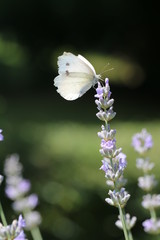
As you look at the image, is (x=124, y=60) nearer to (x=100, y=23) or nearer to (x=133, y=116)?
(x=100, y=23)

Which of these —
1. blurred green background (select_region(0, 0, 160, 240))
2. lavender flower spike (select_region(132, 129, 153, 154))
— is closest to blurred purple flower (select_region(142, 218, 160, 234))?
lavender flower spike (select_region(132, 129, 153, 154))

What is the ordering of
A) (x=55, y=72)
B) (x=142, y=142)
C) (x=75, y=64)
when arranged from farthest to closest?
(x=55, y=72), (x=75, y=64), (x=142, y=142)

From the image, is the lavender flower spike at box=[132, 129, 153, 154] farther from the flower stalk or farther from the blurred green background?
the blurred green background

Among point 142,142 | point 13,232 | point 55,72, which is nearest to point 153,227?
point 142,142

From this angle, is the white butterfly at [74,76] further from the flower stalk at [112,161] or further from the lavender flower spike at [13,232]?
the lavender flower spike at [13,232]

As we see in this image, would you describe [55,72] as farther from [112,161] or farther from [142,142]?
[112,161]

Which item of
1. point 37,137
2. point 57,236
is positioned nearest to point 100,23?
point 37,137

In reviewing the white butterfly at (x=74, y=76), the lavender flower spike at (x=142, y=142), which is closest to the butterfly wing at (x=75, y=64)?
the white butterfly at (x=74, y=76)
